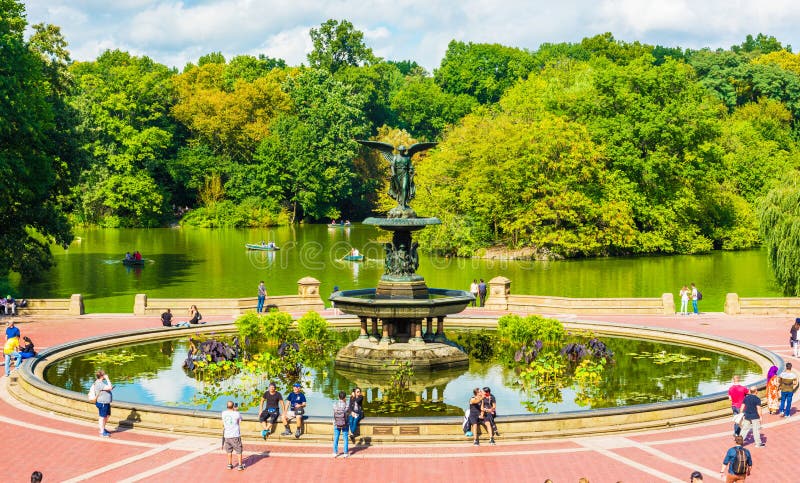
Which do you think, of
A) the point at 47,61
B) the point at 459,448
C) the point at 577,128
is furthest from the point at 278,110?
the point at 459,448

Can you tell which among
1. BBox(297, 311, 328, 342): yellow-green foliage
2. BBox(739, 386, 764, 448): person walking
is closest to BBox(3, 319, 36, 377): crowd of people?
BBox(297, 311, 328, 342): yellow-green foliage

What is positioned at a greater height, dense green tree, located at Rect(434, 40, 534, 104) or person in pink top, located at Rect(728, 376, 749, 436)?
dense green tree, located at Rect(434, 40, 534, 104)

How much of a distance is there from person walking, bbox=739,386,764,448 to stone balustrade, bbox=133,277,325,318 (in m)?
24.1

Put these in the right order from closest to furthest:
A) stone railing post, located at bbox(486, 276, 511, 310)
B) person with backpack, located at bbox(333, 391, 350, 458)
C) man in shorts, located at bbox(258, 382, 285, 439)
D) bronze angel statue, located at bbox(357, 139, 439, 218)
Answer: person with backpack, located at bbox(333, 391, 350, 458)
man in shorts, located at bbox(258, 382, 285, 439)
bronze angel statue, located at bbox(357, 139, 439, 218)
stone railing post, located at bbox(486, 276, 511, 310)

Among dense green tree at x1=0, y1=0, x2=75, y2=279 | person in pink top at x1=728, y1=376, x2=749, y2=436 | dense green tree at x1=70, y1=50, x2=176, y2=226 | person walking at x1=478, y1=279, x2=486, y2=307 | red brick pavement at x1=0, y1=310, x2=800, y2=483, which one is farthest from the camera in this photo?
dense green tree at x1=70, y1=50, x2=176, y2=226

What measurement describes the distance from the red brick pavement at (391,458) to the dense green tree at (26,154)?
27.4 metres

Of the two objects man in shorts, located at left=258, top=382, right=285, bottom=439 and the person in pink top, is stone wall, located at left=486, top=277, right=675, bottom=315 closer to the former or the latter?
the person in pink top

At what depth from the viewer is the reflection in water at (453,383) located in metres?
24.0

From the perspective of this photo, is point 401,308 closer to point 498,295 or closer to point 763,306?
point 498,295

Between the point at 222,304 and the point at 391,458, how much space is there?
22.5 metres

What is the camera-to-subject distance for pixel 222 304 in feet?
133

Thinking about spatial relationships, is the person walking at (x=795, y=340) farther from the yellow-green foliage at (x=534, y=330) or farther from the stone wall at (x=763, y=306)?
the stone wall at (x=763, y=306)

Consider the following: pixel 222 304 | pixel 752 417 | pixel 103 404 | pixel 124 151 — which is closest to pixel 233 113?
pixel 124 151

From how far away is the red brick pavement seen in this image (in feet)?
60.0
